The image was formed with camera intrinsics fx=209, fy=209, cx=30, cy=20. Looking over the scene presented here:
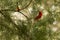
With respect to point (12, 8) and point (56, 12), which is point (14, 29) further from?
point (56, 12)

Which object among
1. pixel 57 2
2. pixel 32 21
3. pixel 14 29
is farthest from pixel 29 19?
pixel 57 2

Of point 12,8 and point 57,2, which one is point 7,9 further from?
point 57,2

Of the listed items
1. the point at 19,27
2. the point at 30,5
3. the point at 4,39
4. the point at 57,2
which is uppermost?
the point at 57,2

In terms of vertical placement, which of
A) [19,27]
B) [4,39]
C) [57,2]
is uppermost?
[57,2]

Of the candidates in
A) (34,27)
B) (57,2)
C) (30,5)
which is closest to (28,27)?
(34,27)

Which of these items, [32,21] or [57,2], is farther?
[57,2]

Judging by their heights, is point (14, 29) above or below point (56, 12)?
below

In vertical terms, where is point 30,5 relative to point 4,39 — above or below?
above

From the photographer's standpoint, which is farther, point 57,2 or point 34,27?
point 57,2
